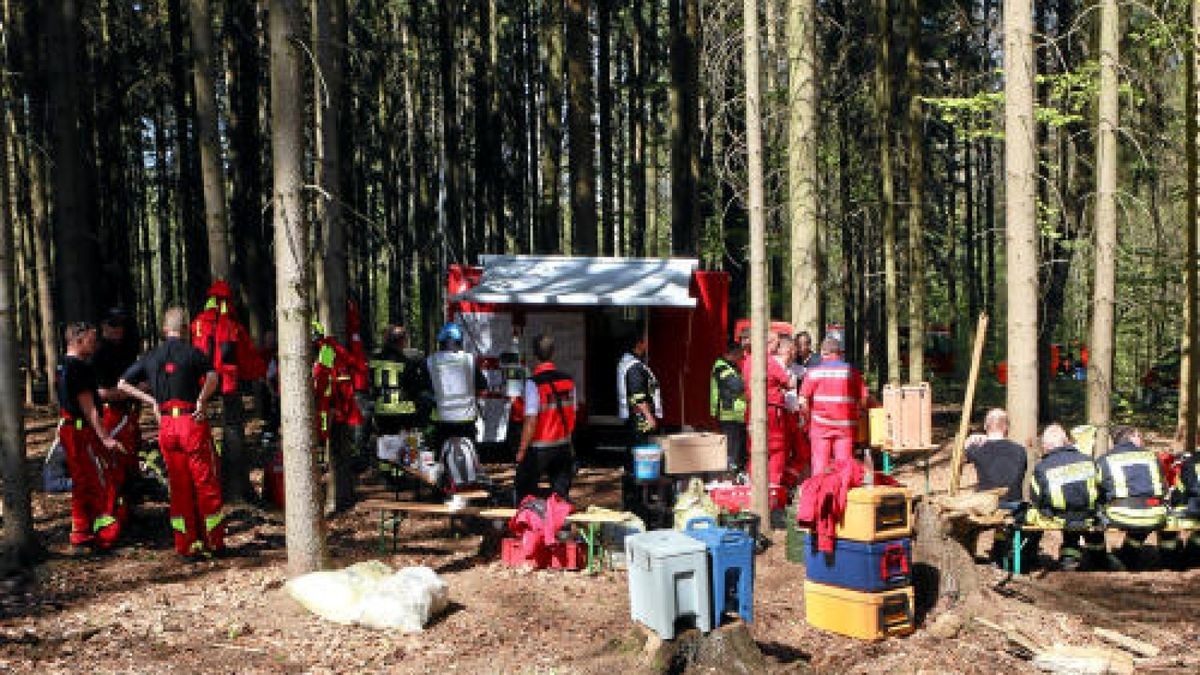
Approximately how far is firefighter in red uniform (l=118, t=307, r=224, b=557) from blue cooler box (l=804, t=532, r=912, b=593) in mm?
4617

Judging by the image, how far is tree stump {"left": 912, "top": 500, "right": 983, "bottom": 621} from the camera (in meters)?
6.91

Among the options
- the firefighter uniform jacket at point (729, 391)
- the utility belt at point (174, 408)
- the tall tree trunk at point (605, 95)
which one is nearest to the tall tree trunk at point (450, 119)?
the tall tree trunk at point (605, 95)

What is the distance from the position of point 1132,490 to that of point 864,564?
3435 mm

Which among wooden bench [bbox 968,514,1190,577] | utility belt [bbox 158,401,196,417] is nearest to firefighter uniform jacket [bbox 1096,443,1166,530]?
wooden bench [bbox 968,514,1190,577]

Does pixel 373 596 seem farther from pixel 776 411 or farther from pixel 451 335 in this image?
pixel 776 411

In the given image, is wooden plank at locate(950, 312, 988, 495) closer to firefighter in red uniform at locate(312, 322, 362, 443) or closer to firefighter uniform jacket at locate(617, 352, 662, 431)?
firefighter uniform jacket at locate(617, 352, 662, 431)

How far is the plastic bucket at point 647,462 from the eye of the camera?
8711 mm

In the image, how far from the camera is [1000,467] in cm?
862

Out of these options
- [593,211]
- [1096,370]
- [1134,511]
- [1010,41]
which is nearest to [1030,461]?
[1134,511]

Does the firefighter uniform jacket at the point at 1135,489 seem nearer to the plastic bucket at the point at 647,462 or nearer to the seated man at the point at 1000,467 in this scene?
the seated man at the point at 1000,467

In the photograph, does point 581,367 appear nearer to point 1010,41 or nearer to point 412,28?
point 1010,41

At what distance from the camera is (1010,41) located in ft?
28.0

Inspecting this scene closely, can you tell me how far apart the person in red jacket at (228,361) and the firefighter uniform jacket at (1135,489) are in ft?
25.2

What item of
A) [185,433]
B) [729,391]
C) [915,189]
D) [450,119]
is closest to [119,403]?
[185,433]
